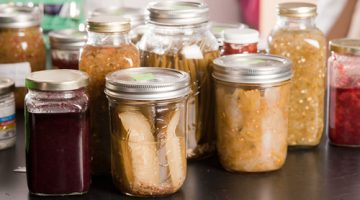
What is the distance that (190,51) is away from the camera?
1.05m

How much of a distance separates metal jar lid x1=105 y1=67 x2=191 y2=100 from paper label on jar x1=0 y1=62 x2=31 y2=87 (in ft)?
1.37

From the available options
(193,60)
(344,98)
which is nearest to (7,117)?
(193,60)

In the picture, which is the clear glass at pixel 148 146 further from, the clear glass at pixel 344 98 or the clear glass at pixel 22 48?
the clear glass at pixel 22 48

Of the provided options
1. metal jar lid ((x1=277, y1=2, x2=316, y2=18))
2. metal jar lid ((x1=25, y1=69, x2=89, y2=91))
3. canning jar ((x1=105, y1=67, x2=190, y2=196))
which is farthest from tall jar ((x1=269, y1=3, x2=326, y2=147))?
metal jar lid ((x1=25, y1=69, x2=89, y2=91))

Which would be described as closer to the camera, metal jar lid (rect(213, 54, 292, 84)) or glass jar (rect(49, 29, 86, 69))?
metal jar lid (rect(213, 54, 292, 84))

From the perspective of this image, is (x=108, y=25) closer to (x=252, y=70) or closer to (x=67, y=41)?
(x=252, y=70)

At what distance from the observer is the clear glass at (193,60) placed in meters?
1.04

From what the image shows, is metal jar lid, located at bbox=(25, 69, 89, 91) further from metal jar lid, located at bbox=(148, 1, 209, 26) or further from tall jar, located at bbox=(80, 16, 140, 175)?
metal jar lid, located at bbox=(148, 1, 209, 26)

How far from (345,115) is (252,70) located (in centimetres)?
23

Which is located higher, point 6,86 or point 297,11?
point 297,11

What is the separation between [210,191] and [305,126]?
240mm

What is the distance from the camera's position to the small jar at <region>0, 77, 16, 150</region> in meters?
1.16

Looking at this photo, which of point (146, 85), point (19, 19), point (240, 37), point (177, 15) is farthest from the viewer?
point (19, 19)

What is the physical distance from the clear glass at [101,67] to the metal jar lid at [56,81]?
0.04m
